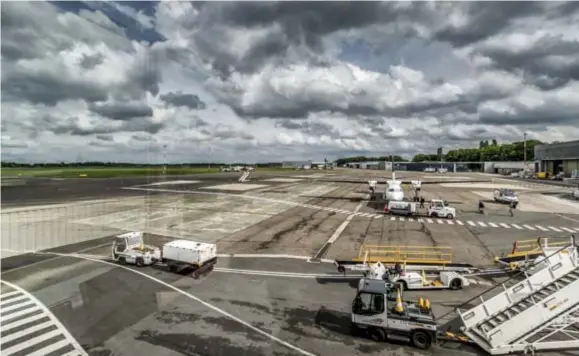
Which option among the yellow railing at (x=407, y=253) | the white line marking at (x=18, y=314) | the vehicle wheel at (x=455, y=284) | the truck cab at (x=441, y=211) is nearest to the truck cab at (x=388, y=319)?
the vehicle wheel at (x=455, y=284)

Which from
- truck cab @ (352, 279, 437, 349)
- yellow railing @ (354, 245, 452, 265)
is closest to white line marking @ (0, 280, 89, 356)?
truck cab @ (352, 279, 437, 349)

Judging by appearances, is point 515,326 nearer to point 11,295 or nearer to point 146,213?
point 11,295

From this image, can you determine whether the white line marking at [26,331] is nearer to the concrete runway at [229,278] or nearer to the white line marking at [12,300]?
the concrete runway at [229,278]

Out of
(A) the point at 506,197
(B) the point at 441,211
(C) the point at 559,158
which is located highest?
(C) the point at 559,158

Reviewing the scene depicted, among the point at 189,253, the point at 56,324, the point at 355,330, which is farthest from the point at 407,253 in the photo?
the point at 56,324

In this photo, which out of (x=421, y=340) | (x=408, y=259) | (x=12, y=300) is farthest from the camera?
(x=408, y=259)

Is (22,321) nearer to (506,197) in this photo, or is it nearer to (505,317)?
(505,317)

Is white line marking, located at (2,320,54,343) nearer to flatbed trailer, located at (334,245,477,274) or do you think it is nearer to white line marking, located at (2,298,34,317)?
white line marking, located at (2,298,34,317)

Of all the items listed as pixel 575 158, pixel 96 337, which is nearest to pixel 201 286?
pixel 96 337
